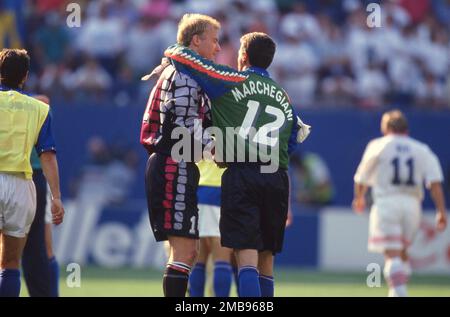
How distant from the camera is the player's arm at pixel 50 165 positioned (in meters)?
8.79

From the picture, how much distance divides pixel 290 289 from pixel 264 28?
6736mm

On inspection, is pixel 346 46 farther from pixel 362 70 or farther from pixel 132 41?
pixel 132 41

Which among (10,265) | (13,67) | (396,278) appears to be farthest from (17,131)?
(396,278)

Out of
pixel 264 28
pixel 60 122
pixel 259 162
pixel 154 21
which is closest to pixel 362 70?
pixel 264 28

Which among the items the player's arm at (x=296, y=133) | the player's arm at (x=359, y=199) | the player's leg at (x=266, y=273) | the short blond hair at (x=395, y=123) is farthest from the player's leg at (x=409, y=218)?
the player's leg at (x=266, y=273)

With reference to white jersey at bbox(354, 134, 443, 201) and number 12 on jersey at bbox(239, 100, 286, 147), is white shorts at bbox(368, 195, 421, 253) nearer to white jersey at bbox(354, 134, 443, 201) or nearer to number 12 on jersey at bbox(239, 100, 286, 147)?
white jersey at bbox(354, 134, 443, 201)

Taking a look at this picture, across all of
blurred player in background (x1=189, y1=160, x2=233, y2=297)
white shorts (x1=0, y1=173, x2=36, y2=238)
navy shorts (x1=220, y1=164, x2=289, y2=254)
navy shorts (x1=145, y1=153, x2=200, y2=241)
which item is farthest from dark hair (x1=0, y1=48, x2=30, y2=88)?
blurred player in background (x1=189, y1=160, x2=233, y2=297)

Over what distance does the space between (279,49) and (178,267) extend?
38.2 feet

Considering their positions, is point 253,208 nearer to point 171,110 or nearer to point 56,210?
point 171,110

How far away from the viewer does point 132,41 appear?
65.7 ft

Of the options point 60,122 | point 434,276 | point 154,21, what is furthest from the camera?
point 154,21

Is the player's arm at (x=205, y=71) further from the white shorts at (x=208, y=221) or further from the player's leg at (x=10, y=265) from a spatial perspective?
the white shorts at (x=208, y=221)

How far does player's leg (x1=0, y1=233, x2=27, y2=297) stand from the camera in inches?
348

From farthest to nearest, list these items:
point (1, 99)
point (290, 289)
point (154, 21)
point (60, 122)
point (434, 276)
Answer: point (154, 21) < point (60, 122) < point (434, 276) < point (290, 289) < point (1, 99)
